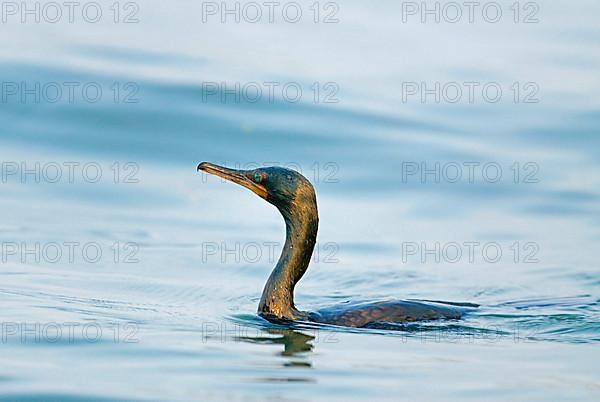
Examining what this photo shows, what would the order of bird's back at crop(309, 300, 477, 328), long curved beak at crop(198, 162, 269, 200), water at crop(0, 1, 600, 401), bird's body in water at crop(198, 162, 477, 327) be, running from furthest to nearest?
long curved beak at crop(198, 162, 269, 200)
bird's body in water at crop(198, 162, 477, 327)
bird's back at crop(309, 300, 477, 328)
water at crop(0, 1, 600, 401)

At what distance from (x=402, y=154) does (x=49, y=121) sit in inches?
143

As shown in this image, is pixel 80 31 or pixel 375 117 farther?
pixel 80 31

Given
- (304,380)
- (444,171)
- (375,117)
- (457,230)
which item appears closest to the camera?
(304,380)

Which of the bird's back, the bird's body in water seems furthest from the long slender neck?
the bird's back

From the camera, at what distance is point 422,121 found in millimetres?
15359

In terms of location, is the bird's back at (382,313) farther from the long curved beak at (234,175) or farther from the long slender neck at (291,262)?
the long curved beak at (234,175)

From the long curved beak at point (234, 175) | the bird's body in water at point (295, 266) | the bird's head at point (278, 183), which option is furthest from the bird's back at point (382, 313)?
the long curved beak at point (234, 175)

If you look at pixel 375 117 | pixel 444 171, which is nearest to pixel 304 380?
pixel 444 171

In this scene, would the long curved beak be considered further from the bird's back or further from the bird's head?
the bird's back

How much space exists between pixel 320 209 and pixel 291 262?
3.59 meters

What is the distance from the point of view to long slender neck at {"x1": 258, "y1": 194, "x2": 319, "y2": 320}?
362 inches

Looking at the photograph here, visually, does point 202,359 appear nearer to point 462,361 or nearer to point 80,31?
point 462,361

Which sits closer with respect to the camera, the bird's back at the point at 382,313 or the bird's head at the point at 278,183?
the bird's back at the point at 382,313

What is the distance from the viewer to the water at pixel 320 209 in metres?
7.24
